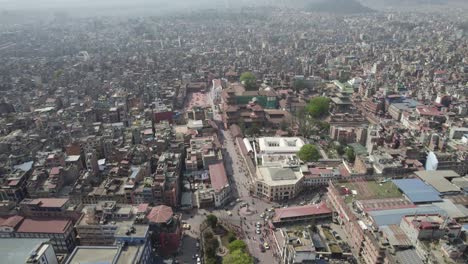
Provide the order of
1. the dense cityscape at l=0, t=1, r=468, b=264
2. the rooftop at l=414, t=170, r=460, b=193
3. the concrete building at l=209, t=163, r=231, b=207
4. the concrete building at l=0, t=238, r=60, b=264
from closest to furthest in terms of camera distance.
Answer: the concrete building at l=0, t=238, r=60, b=264
the dense cityscape at l=0, t=1, r=468, b=264
the rooftop at l=414, t=170, r=460, b=193
the concrete building at l=209, t=163, r=231, b=207

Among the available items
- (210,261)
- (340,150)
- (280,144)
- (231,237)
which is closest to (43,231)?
(210,261)

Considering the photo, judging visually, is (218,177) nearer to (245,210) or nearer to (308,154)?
(245,210)

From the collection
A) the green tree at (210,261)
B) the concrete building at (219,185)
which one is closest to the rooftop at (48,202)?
the green tree at (210,261)

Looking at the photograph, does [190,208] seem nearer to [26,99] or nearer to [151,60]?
[26,99]

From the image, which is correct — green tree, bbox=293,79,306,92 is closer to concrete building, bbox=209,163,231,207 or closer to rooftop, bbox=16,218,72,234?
concrete building, bbox=209,163,231,207

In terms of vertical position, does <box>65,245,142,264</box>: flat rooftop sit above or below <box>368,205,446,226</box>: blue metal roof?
Result: above

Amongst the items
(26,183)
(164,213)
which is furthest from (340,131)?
(26,183)

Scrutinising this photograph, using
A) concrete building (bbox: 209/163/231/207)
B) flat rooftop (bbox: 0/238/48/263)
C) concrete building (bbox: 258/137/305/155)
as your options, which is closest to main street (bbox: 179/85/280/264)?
concrete building (bbox: 209/163/231/207)
